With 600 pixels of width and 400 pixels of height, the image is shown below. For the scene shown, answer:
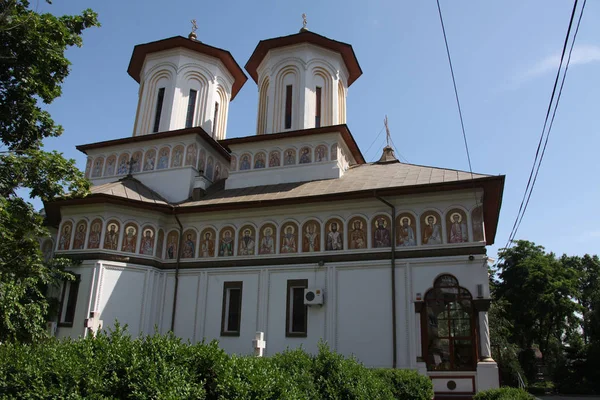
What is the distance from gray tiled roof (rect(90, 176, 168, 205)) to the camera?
14.7 metres

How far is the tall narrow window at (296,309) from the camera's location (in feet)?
43.1

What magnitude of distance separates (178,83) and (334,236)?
9.64 meters

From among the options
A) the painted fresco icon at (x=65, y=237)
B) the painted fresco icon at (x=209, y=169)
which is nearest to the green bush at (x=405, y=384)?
the painted fresco icon at (x=65, y=237)

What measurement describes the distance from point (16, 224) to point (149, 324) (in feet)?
20.5

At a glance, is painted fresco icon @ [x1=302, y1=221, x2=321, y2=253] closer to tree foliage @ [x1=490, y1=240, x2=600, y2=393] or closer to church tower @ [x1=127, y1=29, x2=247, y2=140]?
church tower @ [x1=127, y1=29, x2=247, y2=140]

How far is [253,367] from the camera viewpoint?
17.6 ft

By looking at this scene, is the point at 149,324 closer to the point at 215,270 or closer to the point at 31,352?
the point at 215,270

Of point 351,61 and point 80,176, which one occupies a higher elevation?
point 351,61

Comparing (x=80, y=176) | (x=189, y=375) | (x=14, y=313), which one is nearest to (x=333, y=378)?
(x=189, y=375)

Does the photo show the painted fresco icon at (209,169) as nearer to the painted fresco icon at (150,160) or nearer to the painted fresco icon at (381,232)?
the painted fresco icon at (150,160)

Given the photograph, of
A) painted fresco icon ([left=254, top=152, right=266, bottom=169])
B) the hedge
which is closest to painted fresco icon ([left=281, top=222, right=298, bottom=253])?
painted fresco icon ([left=254, top=152, right=266, bottom=169])

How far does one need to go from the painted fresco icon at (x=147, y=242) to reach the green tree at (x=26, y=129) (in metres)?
4.65

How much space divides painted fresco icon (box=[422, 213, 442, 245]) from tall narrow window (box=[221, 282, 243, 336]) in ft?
17.9

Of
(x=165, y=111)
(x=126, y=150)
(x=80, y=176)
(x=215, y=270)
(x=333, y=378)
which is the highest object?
(x=165, y=111)
